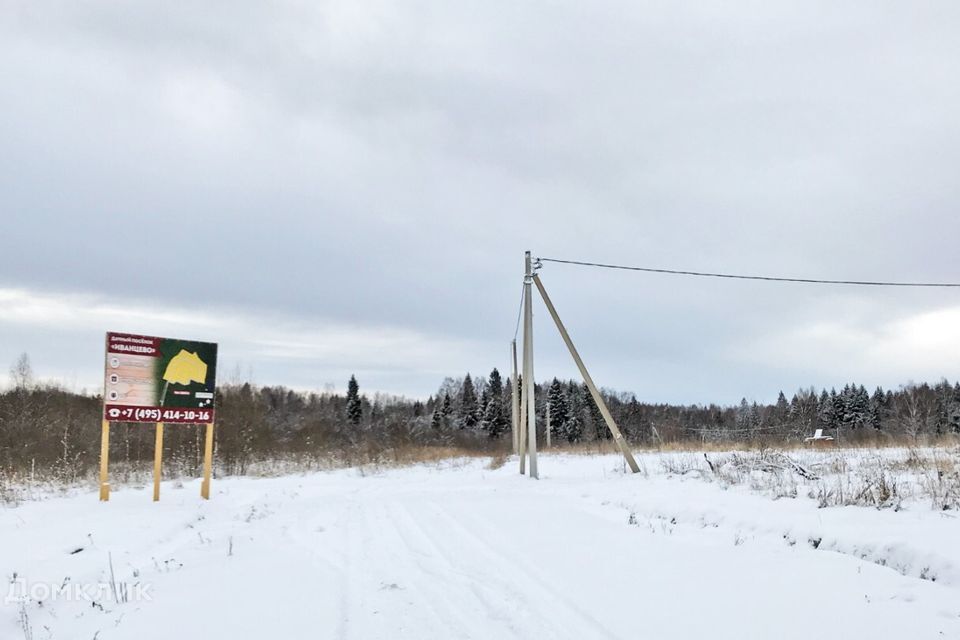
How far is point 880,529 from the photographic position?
627cm

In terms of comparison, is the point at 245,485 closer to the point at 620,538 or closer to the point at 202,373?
the point at 202,373

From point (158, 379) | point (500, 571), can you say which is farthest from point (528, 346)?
point (500, 571)

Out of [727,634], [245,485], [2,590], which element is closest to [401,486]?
[245,485]

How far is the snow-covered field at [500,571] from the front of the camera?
4.43m

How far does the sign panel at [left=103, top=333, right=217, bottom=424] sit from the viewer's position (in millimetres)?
12031

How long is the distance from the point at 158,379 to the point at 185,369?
61 cm

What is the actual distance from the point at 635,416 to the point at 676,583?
3497 inches

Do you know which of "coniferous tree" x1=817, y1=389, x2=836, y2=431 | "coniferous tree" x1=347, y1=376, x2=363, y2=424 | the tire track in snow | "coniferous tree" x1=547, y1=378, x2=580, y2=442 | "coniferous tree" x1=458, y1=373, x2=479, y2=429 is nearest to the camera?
the tire track in snow

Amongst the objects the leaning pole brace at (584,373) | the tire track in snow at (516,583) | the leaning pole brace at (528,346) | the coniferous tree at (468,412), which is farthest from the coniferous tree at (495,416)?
the tire track in snow at (516,583)

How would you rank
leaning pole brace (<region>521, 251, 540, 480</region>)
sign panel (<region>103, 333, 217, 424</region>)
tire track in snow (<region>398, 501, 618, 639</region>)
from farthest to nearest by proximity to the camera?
leaning pole brace (<region>521, 251, 540, 480</region>) → sign panel (<region>103, 333, 217, 424</region>) → tire track in snow (<region>398, 501, 618, 639</region>)

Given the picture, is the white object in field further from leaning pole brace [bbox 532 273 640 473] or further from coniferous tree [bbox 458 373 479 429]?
coniferous tree [bbox 458 373 479 429]

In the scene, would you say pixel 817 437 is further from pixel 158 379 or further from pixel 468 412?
pixel 468 412

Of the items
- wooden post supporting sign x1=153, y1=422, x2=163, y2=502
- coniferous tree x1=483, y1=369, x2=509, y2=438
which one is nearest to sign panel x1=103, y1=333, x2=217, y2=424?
wooden post supporting sign x1=153, y1=422, x2=163, y2=502

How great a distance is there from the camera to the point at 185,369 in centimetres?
1309
